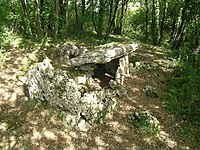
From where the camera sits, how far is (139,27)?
1018 inches

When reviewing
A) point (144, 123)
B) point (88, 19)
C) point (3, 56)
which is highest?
point (88, 19)

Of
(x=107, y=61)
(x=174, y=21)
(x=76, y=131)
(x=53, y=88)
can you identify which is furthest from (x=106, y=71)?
(x=174, y=21)

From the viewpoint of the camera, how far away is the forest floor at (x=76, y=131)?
9.38 metres

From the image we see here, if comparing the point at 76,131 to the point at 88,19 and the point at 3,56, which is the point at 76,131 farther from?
the point at 88,19

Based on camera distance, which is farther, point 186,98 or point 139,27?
point 139,27

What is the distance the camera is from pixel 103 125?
10.4 metres

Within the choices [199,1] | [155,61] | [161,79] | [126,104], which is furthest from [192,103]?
[199,1]

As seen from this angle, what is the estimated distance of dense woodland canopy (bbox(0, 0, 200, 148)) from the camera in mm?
12155

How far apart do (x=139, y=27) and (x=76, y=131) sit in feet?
60.1

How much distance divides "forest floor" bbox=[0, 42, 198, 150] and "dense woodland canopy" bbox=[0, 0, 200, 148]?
1204 mm

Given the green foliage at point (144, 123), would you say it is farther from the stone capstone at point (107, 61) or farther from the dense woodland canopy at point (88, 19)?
the dense woodland canopy at point (88, 19)

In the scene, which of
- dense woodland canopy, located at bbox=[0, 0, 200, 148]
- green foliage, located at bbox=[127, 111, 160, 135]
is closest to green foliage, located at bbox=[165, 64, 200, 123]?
dense woodland canopy, located at bbox=[0, 0, 200, 148]

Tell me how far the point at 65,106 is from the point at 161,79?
5.86m

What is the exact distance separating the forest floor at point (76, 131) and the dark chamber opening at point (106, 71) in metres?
1.41
